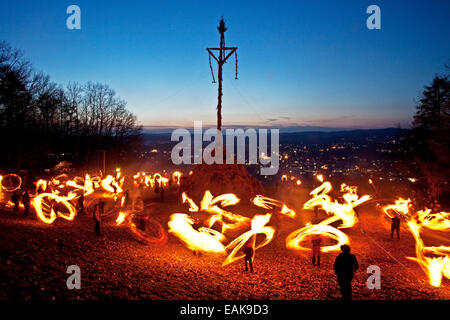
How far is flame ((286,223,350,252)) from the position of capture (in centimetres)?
1221

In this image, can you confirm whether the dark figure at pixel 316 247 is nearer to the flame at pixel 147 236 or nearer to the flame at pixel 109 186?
Result: the flame at pixel 147 236

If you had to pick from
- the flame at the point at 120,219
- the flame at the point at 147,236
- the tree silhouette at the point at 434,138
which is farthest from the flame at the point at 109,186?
the tree silhouette at the point at 434,138

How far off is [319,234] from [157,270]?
7.70 m

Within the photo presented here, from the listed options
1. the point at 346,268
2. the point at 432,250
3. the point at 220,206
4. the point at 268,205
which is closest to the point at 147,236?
the point at 220,206

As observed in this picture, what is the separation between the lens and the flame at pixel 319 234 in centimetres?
1221

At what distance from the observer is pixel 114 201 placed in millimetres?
23000

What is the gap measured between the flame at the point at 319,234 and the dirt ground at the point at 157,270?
0.68 metres

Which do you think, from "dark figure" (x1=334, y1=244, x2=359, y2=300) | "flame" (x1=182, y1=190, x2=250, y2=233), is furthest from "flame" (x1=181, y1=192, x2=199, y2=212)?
"dark figure" (x1=334, y1=244, x2=359, y2=300)

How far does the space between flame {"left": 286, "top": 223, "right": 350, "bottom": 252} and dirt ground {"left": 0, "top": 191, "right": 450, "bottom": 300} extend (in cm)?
68

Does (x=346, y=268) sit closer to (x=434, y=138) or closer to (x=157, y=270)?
(x=157, y=270)

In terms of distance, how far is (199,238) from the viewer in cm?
1305
